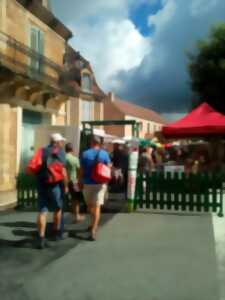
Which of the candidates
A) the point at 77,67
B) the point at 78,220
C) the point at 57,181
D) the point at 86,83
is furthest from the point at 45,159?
the point at 86,83

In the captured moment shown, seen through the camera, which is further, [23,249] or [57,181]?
[57,181]

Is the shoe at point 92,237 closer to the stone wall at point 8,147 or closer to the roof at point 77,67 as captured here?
the stone wall at point 8,147

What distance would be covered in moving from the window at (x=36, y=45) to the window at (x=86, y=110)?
17118 millimetres

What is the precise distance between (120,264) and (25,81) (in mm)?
11998

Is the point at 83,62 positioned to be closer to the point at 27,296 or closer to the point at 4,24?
the point at 4,24

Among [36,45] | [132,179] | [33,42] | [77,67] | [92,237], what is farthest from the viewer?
[77,67]

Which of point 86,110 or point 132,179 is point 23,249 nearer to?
point 132,179

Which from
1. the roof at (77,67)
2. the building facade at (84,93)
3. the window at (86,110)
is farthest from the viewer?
the window at (86,110)

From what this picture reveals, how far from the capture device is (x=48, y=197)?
8.03m

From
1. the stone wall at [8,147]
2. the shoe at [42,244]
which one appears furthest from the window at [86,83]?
the shoe at [42,244]

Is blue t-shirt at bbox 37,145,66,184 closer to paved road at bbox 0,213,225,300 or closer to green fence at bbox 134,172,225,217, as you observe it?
paved road at bbox 0,213,225,300

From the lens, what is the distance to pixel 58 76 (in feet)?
71.4

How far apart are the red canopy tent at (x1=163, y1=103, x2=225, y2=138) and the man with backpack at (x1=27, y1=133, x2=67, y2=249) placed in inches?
272

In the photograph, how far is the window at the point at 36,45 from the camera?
19.5 metres
